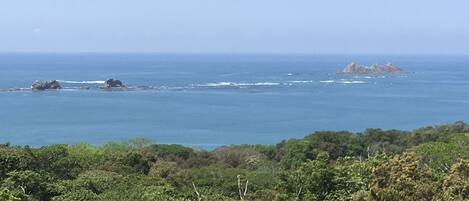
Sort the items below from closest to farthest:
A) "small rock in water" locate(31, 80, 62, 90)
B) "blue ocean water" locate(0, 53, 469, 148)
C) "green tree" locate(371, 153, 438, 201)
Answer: "green tree" locate(371, 153, 438, 201)
"blue ocean water" locate(0, 53, 469, 148)
"small rock in water" locate(31, 80, 62, 90)

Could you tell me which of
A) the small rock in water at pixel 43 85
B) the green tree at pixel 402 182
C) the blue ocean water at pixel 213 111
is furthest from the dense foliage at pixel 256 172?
the small rock in water at pixel 43 85

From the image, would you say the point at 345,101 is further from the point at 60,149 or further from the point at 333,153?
the point at 60,149

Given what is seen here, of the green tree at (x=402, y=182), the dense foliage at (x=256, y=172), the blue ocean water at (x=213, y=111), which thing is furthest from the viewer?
the blue ocean water at (x=213, y=111)

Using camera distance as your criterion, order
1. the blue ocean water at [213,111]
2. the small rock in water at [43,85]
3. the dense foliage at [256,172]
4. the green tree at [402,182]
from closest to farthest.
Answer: the green tree at [402,182]
the dense foliage at [256,172]
the blue ocean water at [213,111]
the small rock in water at [43,85]

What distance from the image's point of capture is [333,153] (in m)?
35.0

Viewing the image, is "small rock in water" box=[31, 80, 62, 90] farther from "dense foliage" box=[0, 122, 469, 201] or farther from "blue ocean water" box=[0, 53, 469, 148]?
"dense foliage" box=[0, 122, 469, 201]

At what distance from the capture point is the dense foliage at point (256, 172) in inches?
468

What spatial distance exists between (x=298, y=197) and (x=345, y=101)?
64227mm

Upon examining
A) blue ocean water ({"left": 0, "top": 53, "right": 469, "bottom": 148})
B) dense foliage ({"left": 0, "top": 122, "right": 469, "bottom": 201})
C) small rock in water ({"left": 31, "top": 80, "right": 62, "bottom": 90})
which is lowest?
blue ocean water ({"left": 0, "top": 53, "right": 469, "bottom": 148})

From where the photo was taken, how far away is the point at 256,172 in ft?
86.9

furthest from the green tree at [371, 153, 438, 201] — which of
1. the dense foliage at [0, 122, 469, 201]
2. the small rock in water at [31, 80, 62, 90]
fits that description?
the small rock in water at [31, 80, 62, 90]

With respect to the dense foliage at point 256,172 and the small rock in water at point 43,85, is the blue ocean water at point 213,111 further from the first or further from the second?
the dense foliage at point 256,172

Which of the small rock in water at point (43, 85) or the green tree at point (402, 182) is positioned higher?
the green tree at point (402, 182)

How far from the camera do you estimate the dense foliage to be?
11.9 metres
